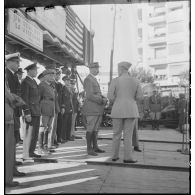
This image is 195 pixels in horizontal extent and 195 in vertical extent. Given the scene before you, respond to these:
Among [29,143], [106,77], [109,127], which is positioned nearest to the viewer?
[29,143]

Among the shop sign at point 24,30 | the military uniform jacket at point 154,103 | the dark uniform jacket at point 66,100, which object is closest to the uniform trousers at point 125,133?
the shop sign at point 24,30

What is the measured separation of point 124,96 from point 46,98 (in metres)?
1.46

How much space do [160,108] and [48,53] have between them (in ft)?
20.5

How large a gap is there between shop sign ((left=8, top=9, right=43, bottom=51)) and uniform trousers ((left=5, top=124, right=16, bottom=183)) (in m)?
1.88

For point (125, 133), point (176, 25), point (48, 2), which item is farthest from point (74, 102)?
point (176, 25)

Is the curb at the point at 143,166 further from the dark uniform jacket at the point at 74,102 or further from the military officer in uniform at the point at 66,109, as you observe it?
the dark uniform jacket at the point at 74,102

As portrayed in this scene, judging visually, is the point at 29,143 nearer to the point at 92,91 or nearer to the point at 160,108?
the point at 92,91

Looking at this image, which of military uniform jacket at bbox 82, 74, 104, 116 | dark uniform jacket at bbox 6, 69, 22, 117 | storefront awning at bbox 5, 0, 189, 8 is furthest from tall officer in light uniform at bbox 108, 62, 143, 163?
dark uniform jacket at bbox 6, 69, 22, 117

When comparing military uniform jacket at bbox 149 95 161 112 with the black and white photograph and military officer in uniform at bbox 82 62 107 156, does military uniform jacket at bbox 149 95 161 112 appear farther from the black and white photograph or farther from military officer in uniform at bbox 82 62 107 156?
military officer in uniform at bbox 82 62 107 156

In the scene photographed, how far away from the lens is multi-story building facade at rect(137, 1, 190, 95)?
590 cm

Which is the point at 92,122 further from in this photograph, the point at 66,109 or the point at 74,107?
the point at 74,107

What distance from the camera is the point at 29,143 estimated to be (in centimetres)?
483

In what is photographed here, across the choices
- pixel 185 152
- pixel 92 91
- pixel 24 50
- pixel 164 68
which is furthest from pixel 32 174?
pixel 164 68

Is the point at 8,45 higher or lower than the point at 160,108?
higher
